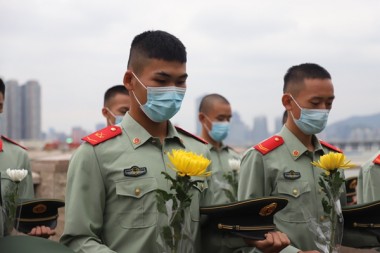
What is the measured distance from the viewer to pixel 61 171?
24.0ft

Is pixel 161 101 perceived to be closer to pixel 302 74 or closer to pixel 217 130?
pixel 302 74

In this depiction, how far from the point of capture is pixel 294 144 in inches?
127

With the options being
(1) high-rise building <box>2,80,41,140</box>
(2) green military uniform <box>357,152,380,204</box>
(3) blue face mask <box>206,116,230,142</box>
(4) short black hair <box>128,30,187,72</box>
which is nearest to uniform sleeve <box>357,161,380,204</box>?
(2) green military uniform <box>357,152,380,204</box>

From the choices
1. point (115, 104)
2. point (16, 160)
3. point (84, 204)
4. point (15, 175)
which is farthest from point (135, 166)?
point (115, 104)

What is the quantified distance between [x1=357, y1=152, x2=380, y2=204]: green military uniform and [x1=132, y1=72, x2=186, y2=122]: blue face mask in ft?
5.68

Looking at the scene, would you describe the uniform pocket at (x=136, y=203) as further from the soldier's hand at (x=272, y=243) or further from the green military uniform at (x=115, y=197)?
the soldier's hand at (x=272, y=243)

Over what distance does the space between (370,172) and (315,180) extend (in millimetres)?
760

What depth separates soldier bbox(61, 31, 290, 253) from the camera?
2.18 meters

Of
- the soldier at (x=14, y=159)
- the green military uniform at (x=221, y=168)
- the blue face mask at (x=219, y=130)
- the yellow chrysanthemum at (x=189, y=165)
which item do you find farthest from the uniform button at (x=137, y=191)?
the blue face mask at (x=219, y=130)

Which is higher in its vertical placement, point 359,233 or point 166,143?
point 166,143

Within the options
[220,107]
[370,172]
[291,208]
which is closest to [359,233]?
[291,208]

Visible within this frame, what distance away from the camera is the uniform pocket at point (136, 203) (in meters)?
2.24

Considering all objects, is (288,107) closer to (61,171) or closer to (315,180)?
(315,180)

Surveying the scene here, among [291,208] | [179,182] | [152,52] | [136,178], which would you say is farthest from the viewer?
[291,208]
